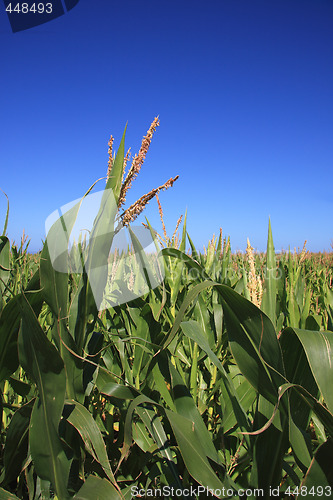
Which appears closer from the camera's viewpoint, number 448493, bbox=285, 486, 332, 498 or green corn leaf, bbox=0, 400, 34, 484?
number 448493, bbox=285, 486, 332, 498

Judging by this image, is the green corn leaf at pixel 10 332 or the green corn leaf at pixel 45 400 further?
the green corn leaf at pixel 10 332

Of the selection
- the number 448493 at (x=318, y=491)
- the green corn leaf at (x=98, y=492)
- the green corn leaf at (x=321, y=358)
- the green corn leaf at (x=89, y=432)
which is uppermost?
the green corn leaf at (x=321, y=358)

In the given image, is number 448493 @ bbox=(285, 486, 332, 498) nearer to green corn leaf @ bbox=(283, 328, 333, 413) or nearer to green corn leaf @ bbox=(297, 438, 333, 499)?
green corn leaf @ bbox=(297, 438, 333, 499)

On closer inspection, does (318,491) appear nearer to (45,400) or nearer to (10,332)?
(45,400)

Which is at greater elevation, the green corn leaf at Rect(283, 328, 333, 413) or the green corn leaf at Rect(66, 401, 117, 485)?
the green corn leaf at Rect(283, 328, 333, 413)

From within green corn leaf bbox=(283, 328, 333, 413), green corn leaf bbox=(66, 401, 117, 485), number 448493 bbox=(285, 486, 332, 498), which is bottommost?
number 448493 bbox=(285, 486, 332, 498)

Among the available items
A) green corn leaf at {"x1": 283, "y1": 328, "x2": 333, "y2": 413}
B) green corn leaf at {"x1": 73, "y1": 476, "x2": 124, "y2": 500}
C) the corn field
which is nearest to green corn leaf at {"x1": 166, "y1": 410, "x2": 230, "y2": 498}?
the corn field

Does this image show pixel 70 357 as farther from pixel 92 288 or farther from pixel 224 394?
pixel 224 394

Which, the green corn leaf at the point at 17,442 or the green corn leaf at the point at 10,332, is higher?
the green corn leaf at the point at 10,332

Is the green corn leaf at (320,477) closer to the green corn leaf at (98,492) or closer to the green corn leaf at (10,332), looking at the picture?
the green corn leaf at (98,492)

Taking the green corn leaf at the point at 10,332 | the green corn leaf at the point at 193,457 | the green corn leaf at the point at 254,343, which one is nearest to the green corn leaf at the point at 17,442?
the green corn leaf at the point at 10,332

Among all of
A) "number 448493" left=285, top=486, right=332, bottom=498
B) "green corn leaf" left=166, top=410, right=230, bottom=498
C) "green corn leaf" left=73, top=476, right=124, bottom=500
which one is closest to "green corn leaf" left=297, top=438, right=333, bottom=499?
"number 448493" left=285, top=486, right=332, bottom=498

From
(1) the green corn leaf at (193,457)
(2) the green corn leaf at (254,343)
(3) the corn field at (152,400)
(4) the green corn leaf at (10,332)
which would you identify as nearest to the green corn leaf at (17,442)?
(3) the corn field at (152,400)

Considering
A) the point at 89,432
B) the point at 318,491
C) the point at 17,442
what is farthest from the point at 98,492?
the point at 318,491
